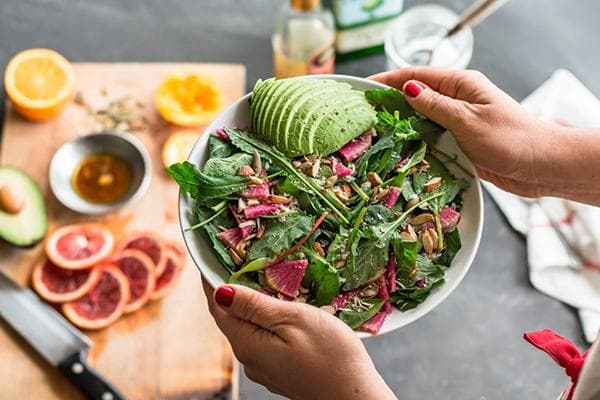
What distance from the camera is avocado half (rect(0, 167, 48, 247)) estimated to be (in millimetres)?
1579

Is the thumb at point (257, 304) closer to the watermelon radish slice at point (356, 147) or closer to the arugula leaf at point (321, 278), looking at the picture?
the arugula leaf at point (321, 278)

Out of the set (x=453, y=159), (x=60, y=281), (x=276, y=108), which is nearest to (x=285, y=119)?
(x=276, y=108)

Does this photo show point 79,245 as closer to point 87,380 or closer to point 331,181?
point 87,380

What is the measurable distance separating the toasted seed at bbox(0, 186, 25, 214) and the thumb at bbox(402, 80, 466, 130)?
893mm

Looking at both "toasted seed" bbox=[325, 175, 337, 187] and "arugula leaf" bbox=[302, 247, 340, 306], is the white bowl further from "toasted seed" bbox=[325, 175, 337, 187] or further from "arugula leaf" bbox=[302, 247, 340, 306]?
"toasted seed" bbox=[325, 175, 337, 187]

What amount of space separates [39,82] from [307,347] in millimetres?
1053

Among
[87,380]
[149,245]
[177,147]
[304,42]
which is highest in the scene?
[304,42]

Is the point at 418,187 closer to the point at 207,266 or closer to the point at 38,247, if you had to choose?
the point at 207,266

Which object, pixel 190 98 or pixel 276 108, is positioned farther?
pixel 190 98

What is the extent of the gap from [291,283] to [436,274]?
0.20 metres

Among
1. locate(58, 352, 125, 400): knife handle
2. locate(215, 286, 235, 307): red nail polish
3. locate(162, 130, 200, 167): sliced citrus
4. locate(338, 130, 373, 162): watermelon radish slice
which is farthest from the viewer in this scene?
locate(162, 130, 200, 167): sliced citrus

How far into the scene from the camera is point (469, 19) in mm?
1582

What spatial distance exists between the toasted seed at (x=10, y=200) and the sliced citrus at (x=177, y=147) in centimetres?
31

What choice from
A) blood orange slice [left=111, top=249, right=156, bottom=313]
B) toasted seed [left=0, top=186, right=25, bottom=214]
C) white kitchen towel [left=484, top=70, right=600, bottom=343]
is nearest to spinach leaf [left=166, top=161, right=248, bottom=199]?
blood orange slice [left=111, top=249, right=156, bottom=313]
